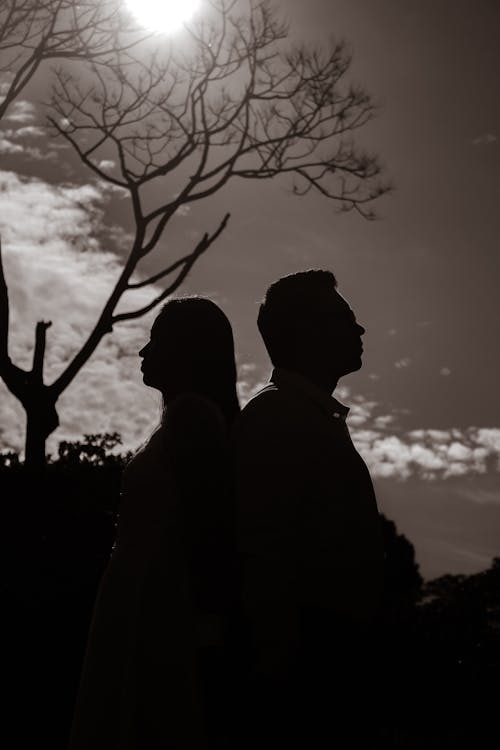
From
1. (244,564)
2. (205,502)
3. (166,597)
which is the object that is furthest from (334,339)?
(166,597)

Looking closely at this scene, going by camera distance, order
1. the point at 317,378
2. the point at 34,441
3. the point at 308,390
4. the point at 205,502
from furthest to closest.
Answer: the point at 34,441, the point at 317,378, the point at 308,390, the point at 205,502

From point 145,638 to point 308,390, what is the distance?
43.9 inches

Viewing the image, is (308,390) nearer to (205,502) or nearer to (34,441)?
(205,502)

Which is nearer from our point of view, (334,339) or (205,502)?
(205,502)

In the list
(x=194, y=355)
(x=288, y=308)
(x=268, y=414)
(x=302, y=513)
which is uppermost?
(x=288, y=308)

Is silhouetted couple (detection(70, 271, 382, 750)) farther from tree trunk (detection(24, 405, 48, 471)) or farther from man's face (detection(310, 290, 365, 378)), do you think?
tree trunk (detection(24, 405, 48, 471))

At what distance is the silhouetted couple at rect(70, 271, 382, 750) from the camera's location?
300 centimetres

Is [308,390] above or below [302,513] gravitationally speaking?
above

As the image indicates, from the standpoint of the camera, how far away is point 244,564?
3.11m

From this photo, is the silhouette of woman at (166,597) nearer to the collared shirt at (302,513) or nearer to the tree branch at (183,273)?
Result: the collared shirt at (302,513)

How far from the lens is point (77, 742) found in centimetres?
333

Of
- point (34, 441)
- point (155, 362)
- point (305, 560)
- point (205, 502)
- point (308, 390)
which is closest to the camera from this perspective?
point (305, 560)

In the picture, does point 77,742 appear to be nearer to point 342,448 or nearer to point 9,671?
point 342,448

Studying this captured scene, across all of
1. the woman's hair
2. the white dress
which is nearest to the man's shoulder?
the woman's hair
